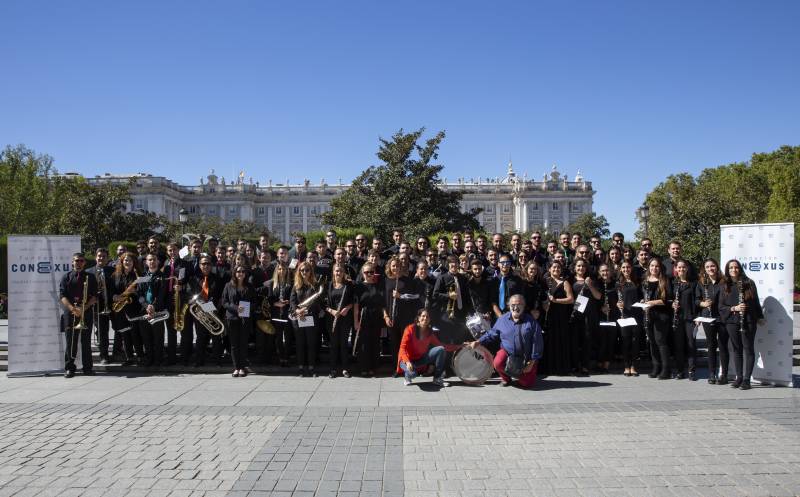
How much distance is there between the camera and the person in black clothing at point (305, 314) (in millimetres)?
9305

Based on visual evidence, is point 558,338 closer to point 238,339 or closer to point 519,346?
point 519,346

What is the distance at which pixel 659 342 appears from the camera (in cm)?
915

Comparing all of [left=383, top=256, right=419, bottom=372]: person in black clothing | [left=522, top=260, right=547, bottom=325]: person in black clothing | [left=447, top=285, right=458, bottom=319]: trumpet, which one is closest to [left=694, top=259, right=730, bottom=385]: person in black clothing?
[left=522, top=260, right=547, bottom=325]: person in black clothing

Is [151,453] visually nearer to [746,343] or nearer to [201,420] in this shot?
[201,420]

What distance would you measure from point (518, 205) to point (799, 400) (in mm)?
112671

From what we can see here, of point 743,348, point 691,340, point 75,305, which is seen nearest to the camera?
point 743,348

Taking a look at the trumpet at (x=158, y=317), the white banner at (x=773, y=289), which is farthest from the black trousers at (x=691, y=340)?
the trumpet at (x=158, y=317)

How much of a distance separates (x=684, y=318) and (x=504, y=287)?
2.84 metres

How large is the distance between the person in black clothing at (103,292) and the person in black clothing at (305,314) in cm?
342

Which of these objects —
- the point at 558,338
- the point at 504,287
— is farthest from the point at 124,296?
the point at 558,338

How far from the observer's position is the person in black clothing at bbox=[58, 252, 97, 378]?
31.8ft

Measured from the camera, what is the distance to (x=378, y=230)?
112 ft

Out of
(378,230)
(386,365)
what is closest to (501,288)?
(386,365)

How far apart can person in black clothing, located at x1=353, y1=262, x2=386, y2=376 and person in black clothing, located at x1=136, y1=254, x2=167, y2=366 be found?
3447 mm
